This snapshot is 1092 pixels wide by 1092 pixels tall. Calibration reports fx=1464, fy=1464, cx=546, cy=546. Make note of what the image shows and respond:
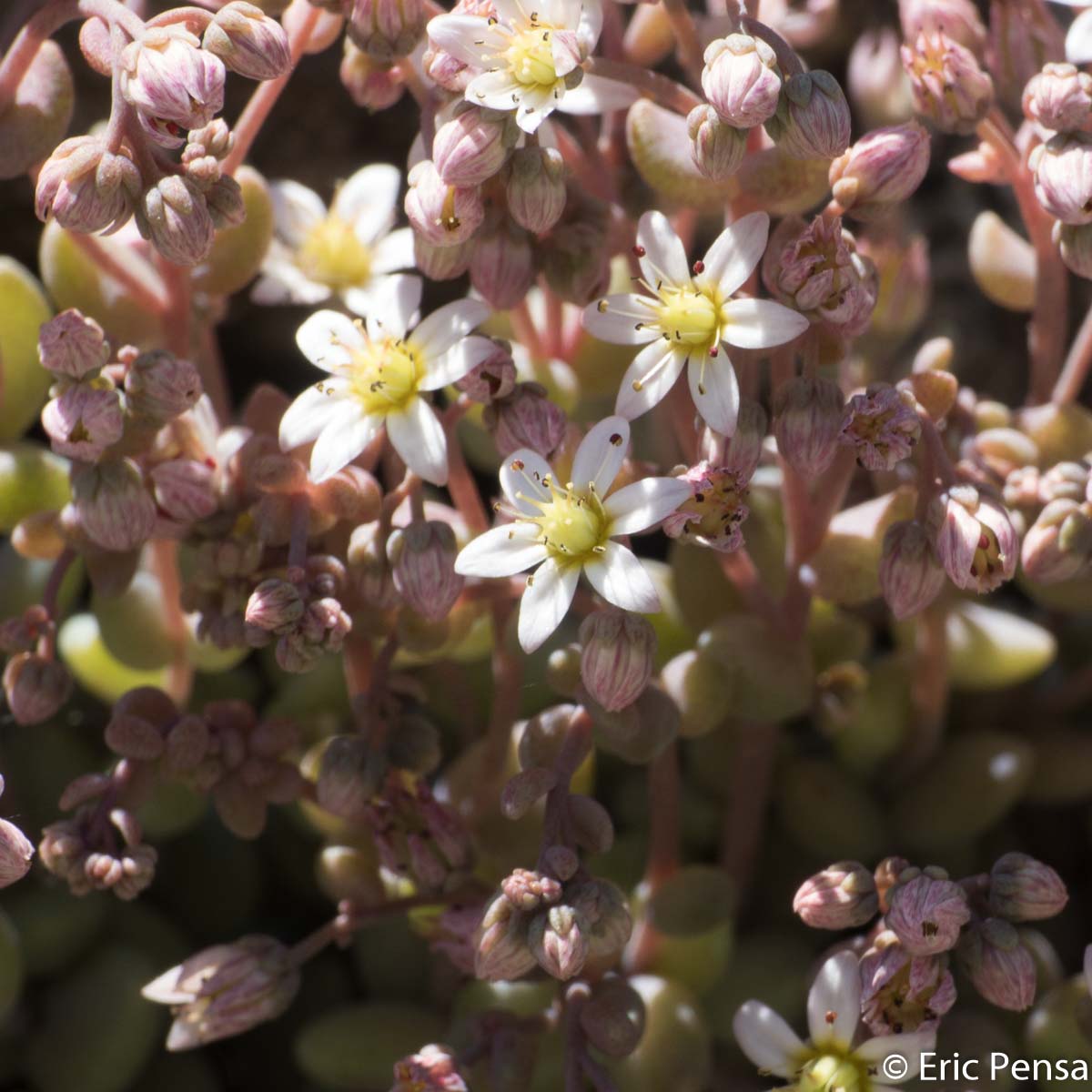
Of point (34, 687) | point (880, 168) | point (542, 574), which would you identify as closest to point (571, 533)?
point (542, 574)

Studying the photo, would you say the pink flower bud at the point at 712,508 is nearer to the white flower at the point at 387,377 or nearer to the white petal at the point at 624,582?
the white petal at the point at 624,582

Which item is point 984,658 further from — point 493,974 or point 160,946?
point 160,946

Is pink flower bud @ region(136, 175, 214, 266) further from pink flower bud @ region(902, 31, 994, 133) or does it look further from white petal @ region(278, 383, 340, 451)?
pink flower bud @ region(902, 31, 994, 133)

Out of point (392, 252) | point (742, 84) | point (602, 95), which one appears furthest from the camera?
point (392, 252)

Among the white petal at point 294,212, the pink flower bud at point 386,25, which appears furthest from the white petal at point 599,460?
the white petal at point 294,212

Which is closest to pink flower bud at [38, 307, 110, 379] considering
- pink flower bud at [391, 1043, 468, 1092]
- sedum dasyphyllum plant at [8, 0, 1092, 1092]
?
sedum dasyphyllum plant at [8, 0, 1092, 1092]

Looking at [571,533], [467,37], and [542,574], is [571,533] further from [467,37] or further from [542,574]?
[467,37]

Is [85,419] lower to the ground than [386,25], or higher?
lower
